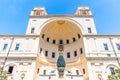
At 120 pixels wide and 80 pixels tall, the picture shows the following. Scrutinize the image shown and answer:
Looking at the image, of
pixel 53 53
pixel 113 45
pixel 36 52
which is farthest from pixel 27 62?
pixel 113 45

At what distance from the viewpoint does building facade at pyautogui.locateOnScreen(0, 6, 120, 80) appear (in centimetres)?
2594

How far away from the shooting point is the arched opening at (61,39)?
3322cm

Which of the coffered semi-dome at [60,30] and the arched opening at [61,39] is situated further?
the coffered semi-dome at [60,30]

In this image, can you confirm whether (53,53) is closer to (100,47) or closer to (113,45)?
(100,47)

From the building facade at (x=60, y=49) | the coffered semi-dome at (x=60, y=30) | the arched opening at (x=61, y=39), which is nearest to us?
the building facade at (x=60, y=49)

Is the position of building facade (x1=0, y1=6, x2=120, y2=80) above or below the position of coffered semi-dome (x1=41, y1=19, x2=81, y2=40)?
below

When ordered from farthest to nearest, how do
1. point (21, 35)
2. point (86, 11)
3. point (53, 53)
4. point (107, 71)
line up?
point (86, 11) < point (53, 53) < point (21, 35) < point (107, 71)

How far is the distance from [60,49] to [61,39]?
123 inches

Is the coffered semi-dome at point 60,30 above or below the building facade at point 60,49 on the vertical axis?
above

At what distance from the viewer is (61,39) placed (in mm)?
36969

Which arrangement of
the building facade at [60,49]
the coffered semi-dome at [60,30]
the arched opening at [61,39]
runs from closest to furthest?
the building facade at [60,49]
the arched opening at [61,39]
the coffered semi-dome at [60,30]

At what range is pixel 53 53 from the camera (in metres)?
34.2

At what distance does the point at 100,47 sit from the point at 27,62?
1527 cm

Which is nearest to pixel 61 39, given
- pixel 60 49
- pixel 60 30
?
pixel 60 30
